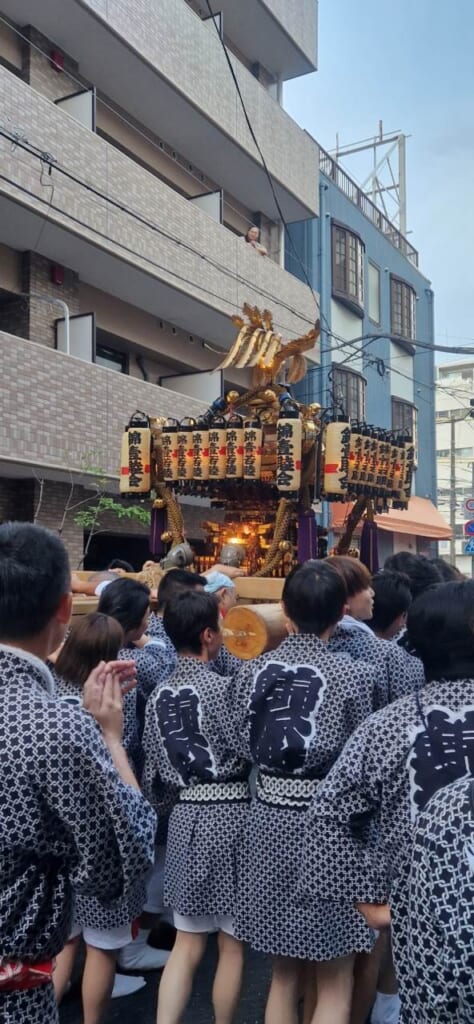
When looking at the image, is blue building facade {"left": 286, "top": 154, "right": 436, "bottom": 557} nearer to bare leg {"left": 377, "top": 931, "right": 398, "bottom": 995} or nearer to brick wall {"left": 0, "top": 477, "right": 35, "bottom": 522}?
brick wall {"left": 0, "top": 477, "right": 35, "bottom": 522}

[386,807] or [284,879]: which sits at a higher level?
[386,807]

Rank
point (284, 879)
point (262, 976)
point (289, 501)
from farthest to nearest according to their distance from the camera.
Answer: point (289, 501) < point (262, 976) < point (284, 879)

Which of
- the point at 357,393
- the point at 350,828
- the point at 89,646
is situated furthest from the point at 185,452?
the point at 357,393

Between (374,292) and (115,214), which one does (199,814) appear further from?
(374,292)

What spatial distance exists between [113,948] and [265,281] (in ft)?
43.9

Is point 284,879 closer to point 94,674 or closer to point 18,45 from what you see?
point 94,674

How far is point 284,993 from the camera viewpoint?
113 inches

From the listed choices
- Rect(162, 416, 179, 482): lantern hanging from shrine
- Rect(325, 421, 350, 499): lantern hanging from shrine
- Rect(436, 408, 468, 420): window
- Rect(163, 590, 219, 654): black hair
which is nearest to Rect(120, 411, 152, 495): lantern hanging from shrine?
Rect(162, 416, 179, 482): lantern hanging from shrine

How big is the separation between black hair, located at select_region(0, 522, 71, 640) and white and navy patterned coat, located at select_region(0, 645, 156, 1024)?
6 centimetres

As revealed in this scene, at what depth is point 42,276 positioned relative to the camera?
425 inches

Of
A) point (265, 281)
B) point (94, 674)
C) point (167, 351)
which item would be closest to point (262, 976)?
point (94, 674)

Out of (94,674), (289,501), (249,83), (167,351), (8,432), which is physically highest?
(249,83)

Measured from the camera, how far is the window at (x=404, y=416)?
2081cm

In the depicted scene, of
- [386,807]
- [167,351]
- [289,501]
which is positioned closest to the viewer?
[386,807]
